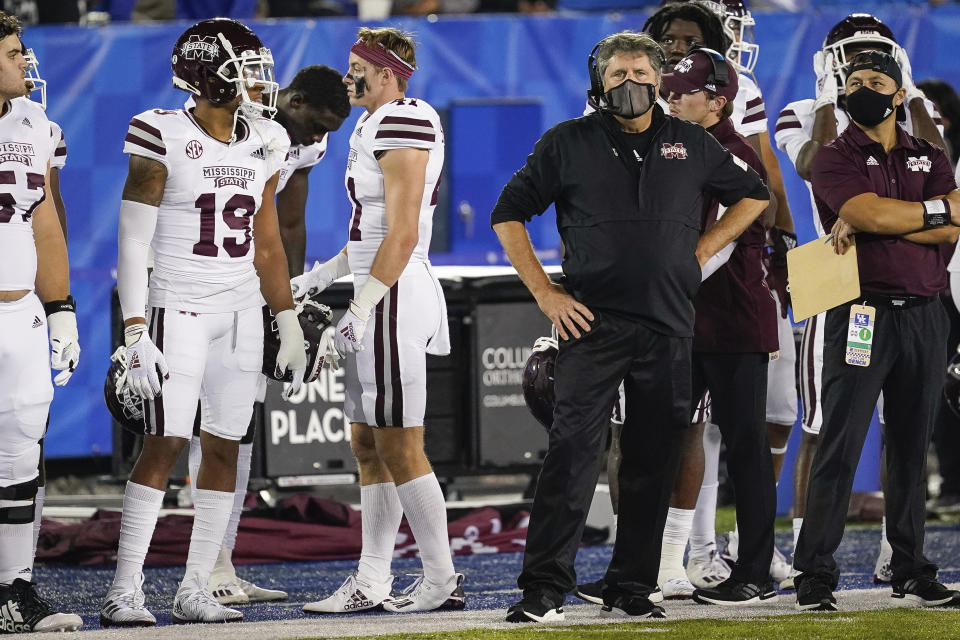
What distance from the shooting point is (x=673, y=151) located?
4.53m

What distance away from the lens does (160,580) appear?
5996 millimetres

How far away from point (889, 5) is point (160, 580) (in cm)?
530

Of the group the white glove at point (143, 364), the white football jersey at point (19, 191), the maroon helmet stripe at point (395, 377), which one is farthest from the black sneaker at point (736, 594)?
the white football jersey at point (19, 191)

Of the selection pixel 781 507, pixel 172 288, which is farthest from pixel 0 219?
pixel 781 507

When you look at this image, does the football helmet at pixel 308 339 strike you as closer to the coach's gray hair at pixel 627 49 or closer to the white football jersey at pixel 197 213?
the white football jersey at pixel 197 213

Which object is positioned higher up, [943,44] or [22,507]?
[943,44]

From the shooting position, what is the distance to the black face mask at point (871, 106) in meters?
4.74

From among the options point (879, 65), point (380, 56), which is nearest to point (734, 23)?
point (879, 65)

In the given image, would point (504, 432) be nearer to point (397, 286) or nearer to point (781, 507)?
point (781, 507)

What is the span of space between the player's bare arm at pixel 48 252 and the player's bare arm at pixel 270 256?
2.02 feet

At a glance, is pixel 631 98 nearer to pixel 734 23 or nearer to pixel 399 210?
pixel 399 210

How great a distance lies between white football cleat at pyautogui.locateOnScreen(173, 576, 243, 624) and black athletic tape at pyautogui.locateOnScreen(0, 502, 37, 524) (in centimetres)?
53

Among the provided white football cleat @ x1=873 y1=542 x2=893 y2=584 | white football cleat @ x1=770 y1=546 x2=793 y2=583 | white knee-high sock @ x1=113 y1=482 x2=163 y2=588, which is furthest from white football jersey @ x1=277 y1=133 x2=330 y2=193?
white football cleat @ x1=873 y1=542 x2=893 y2=584

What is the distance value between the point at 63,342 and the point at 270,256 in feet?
2.46
